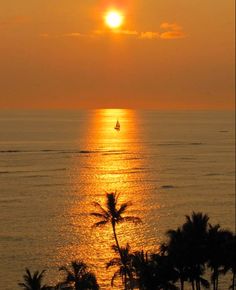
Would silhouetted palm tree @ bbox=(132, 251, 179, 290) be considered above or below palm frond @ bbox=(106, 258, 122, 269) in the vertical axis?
below

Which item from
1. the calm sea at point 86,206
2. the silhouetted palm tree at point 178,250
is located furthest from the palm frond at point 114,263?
the calm sea at point 86,206

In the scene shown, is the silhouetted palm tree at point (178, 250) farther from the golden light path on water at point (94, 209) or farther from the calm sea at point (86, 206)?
the golden light path on water at point (94, 209)

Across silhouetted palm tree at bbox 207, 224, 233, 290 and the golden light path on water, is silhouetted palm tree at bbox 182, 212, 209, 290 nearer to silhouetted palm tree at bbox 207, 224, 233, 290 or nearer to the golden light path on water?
silhouetted palm tree at bbox 207, 224, 233, 290

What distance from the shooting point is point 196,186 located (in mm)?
151375

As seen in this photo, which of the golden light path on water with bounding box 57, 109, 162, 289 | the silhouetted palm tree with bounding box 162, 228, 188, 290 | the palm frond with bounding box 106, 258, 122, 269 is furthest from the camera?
the golden light path on water with bounding box 57, 109, 162, 289

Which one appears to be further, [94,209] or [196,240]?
[94,209]

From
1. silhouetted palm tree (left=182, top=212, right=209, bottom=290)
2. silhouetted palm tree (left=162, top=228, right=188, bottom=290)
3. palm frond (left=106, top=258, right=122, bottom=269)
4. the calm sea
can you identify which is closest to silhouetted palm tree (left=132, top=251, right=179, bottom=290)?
silhouetted palm tree (left=162, top=228, right=188, bottom=290)

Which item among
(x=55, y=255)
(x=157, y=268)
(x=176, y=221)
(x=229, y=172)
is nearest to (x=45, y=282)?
(x=55, y=255)

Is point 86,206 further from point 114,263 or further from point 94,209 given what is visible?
point 114,263

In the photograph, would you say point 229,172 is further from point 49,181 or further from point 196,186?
point 49,181

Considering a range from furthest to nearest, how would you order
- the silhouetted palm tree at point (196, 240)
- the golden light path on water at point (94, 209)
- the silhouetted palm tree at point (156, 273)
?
the golden light path on water at point (94, 209), the silhouetted palm tree at point (196, 240), the silhouetted palm tree at point (156, 273)

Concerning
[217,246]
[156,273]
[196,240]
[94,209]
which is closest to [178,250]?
[196,240]

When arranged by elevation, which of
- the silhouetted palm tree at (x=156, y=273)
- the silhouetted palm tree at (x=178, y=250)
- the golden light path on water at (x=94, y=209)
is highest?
the golden light path on water at (x=94, y=209)

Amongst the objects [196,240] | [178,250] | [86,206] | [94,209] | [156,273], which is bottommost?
[156,273]
